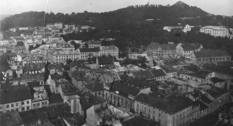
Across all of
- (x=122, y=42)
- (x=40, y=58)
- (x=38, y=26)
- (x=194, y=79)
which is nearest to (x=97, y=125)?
(x=194, y=79)

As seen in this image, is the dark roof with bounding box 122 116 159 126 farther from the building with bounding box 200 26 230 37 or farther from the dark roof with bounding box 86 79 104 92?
the building with bounding box 200 26 230 37

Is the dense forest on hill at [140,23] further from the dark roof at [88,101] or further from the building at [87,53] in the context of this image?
the dark roof at [88,101]

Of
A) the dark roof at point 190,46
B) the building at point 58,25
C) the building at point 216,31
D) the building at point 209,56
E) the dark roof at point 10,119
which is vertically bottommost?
the dark roof at point 10,119

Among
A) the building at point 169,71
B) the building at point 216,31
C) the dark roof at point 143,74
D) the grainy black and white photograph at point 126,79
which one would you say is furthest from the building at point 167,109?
the building at point 216,31

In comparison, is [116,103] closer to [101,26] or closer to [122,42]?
[122,42]

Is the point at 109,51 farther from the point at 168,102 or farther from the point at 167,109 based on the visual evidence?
the point at 167,109
